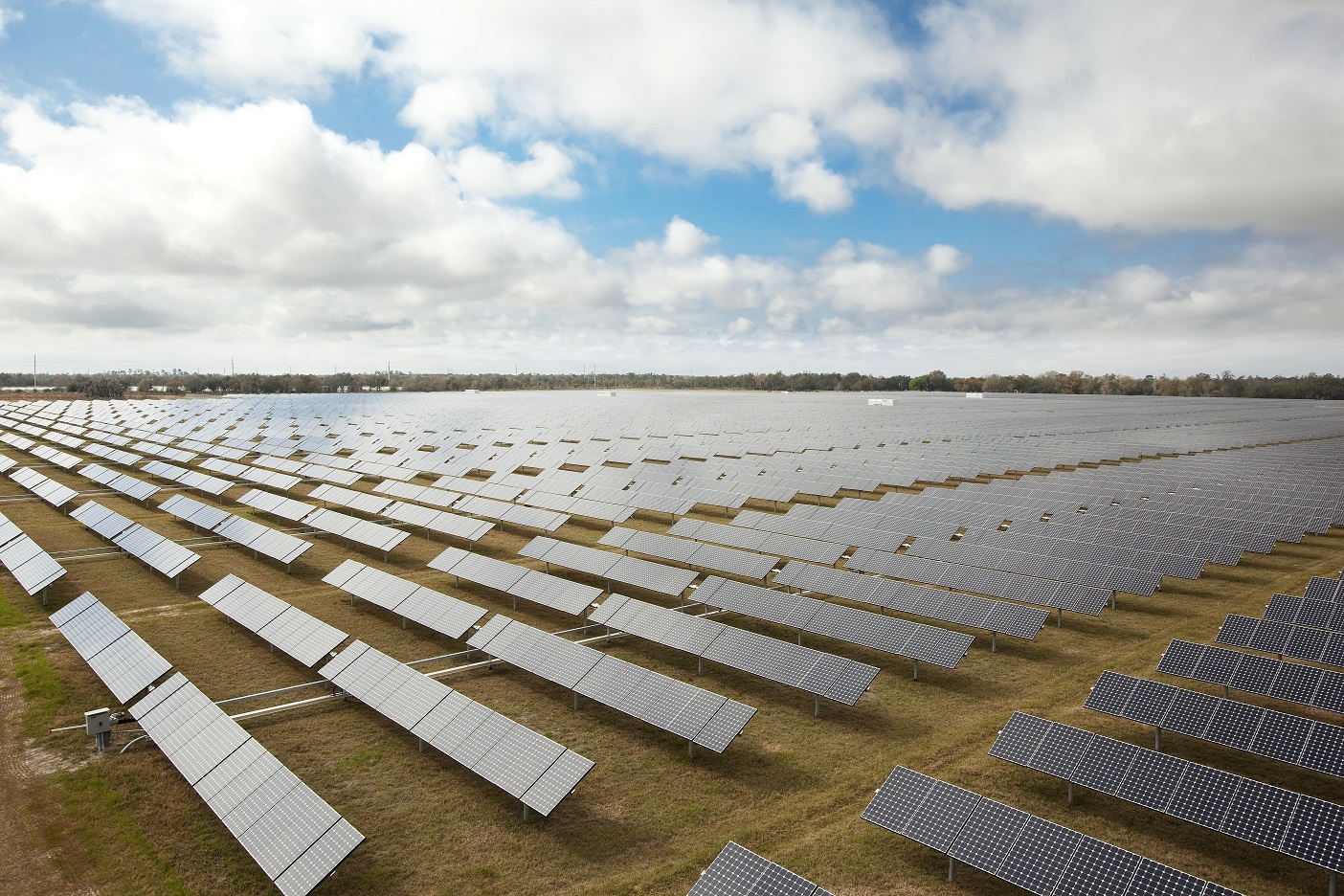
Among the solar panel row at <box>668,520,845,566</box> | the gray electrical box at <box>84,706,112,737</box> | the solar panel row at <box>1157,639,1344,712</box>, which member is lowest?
the gray electrical box at <box>84,706,112,737</box>

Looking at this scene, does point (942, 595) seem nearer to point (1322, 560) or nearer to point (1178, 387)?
point (1322, 560)

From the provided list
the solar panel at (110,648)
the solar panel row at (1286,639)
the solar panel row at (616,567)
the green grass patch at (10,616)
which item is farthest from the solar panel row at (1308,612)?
the green grass patch at (10,616)

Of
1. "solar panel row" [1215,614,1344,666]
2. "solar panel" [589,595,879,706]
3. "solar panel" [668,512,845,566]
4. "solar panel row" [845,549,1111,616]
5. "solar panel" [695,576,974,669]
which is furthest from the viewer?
"solar panel" [668,512,845,566]

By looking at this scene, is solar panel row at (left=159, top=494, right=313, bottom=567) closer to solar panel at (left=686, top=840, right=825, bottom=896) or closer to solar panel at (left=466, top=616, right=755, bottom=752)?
solar panel at (left=466, top=616, right=755, bottom=752)

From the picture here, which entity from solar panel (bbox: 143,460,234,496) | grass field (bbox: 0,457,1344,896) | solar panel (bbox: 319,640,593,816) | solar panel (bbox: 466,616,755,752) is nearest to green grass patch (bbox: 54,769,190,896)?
grass field (bbox: 0,457,1344,896)

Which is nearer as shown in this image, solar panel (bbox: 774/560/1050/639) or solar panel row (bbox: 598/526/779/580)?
solar panel (bbox: 774/560/1050/639)

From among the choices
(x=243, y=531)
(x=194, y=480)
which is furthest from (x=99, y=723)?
(x=194, y=480)

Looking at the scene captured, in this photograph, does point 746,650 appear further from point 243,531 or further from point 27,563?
point 27,563

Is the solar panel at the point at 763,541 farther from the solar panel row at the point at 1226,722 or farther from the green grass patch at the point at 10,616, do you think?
the green grass patch at the point at 10,616
